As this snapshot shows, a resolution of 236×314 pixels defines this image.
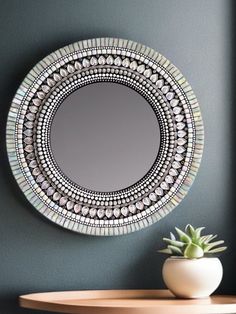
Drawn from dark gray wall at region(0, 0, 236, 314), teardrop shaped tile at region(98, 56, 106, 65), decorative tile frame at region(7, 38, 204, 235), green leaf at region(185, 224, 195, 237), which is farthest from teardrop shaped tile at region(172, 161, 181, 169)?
teardrop shaped tile at region(98, 56, 106, 65)

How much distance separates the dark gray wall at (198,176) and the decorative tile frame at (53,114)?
8 centimetres

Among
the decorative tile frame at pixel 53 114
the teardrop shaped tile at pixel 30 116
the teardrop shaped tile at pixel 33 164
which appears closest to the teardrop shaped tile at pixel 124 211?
the decorative tile frame at pixel 53 114

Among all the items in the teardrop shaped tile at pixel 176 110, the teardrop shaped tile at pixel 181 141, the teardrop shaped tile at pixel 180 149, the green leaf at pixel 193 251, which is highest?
the teardrop shaped tile at pixel 176 110

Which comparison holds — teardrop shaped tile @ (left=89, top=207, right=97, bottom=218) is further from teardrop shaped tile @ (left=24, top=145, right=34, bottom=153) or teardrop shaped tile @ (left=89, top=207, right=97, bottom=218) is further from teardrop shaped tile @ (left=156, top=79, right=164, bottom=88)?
teardrop shaped tile @ (left=156, top=79, right=164, bottom=88)

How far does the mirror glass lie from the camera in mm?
2688

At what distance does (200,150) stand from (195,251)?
436 millimetres

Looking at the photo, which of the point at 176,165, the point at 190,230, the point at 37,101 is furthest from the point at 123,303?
the point at 37,101

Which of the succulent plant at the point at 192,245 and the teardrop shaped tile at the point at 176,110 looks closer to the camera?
the succulent plant at the point at 192,245

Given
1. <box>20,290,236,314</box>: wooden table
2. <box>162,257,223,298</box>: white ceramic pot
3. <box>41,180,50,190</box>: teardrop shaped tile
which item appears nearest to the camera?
<box>20,290,236,314</box>: wooden table

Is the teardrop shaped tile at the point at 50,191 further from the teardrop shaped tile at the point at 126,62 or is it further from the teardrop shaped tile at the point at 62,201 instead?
the teardrop shaped tile at the point at 126,62

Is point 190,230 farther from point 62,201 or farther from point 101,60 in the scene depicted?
point 101,60

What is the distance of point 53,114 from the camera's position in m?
2.69

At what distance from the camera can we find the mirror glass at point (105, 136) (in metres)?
2.69

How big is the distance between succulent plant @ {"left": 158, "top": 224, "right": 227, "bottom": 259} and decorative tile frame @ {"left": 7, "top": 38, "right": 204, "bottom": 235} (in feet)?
0.57
